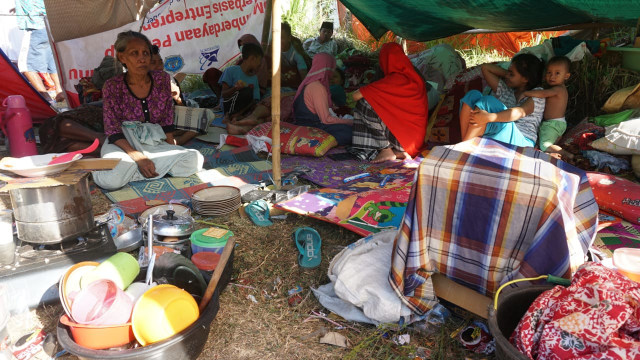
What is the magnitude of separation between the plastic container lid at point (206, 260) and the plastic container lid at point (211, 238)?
53 millimetres

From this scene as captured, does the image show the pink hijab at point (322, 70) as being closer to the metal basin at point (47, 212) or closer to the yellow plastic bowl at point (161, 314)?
the metal basin at point (47, 212)

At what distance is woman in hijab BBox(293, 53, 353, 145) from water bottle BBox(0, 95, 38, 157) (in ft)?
9.39

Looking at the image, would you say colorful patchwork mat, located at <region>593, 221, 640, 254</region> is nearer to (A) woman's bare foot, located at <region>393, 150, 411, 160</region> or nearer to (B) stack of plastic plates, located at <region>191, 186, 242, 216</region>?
(A) woman's bare foot, located at <region>393, 150, 411, 160</region>

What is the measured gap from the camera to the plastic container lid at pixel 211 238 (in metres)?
2.64

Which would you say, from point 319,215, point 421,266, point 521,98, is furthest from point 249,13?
point 421,266

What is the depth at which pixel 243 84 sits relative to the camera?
640cm

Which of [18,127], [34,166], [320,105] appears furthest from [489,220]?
[18,127]

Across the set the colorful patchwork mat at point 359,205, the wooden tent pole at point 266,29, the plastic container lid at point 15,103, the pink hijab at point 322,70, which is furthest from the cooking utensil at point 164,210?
the wooden tent pole at point 266,29

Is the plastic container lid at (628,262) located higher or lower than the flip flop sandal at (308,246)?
higher

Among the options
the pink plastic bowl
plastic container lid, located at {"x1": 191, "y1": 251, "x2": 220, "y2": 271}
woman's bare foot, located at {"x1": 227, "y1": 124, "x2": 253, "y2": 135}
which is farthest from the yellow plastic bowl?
woman's bare foot, located at {"x1": 227, "y1": 124, "x2": 253, "y2": 135}

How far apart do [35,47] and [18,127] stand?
14.7 ft

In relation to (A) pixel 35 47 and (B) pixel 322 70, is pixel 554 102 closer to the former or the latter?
(B) pixel 322 70

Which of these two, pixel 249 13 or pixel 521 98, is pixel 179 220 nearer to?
pixel 521 98

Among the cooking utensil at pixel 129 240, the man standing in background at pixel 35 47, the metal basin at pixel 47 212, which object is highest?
the man standing in background at pixel 35 47
